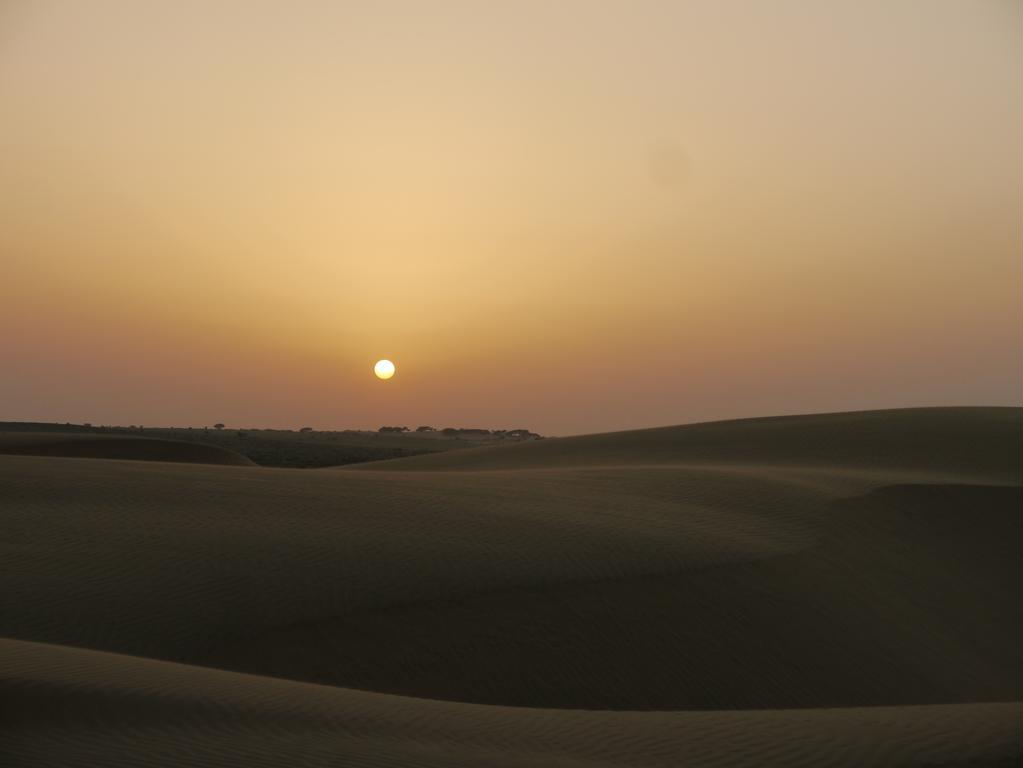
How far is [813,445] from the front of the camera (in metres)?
28.4

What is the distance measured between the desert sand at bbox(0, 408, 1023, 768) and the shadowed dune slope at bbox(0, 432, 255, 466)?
17712 mm

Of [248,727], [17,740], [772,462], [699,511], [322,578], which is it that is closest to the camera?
[17,740]

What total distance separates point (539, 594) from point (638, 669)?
152cm

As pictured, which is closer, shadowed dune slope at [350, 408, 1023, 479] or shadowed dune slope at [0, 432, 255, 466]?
shadowed dune slope at [350, 408, 1023, 479]

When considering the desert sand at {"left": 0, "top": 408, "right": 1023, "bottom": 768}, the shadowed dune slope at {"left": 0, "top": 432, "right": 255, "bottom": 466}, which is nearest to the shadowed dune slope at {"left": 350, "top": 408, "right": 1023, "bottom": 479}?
the desert sand at {"left": 0, "top": 408, "right": 1023, "bottom": 768}

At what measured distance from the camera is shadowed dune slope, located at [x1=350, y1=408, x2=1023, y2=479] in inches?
999

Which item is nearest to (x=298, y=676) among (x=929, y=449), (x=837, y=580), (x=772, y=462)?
(x=837, y=580)

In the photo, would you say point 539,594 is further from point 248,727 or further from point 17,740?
point 17,740

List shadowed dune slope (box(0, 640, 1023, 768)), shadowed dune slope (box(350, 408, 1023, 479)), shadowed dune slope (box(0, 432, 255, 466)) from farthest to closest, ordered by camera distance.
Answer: shadowed dune slope (box(0, 432, 255, 466)) → shadowed dune slope (box(350, 408, 1023, 479)) → shadowed dune slope (box(0, 640, 1023, 768))

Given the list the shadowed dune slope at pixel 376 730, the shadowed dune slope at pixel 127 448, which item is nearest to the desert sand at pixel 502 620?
the shadowed dune slope at pixel 376 730

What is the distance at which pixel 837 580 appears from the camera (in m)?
13.6

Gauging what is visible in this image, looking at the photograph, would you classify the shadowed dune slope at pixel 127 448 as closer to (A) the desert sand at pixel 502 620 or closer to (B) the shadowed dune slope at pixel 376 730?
(A) the desert sand at pixel 502 620

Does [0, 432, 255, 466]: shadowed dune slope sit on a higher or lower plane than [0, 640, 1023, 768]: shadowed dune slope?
higher

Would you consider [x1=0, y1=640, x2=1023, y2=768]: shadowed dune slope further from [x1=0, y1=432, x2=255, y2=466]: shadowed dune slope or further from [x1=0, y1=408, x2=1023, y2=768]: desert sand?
[x1=0, y1=432, x2=255, y2=466]: shadowed dune slope
